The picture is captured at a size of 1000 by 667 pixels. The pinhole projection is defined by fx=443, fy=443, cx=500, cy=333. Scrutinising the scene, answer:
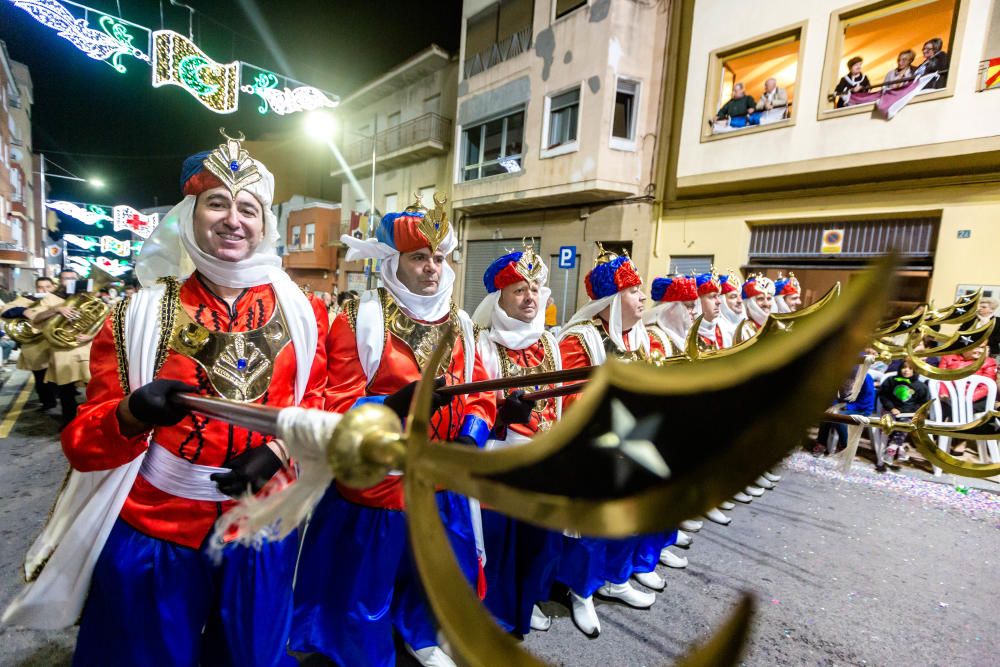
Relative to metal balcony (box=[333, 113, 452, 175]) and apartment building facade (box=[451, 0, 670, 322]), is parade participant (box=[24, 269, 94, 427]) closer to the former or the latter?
apartment building facade (box=[451, 0, 670, 322])

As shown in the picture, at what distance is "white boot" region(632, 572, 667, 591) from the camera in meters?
3.14

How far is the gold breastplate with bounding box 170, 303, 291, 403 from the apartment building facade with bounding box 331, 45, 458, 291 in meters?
13.6

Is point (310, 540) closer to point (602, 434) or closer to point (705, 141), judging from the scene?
point (602, 434)

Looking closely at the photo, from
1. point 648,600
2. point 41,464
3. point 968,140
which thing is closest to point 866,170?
point 968,140

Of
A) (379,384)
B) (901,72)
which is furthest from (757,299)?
(901,72)

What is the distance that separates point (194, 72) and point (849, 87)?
1139 cm

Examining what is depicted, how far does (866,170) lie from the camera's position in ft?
25.6

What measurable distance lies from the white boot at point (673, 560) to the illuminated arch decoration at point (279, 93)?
30.3 ft

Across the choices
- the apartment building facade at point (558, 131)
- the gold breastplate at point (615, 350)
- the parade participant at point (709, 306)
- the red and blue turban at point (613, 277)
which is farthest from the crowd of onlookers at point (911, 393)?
the apartment building facade at point (558, 131)

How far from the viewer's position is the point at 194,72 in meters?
7.07

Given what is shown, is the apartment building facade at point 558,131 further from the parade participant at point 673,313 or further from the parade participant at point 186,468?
the parade participant at point 186,468

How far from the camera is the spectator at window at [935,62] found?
729cm

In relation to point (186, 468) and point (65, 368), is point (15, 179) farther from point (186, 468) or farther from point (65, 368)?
point (186, 468)

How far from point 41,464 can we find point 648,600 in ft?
19.2
